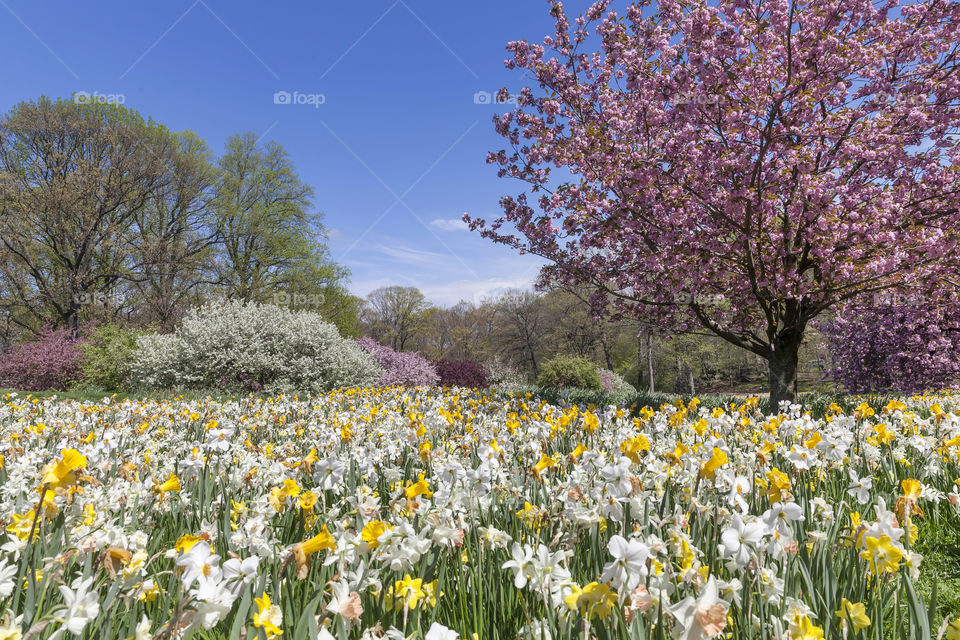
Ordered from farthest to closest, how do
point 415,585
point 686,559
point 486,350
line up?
point 486,350 < point 686,559 < point 415,585

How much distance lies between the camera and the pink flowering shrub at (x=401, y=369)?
55.0ft

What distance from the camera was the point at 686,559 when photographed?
142cm

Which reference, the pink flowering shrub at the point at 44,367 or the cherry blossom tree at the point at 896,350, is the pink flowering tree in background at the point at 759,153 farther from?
the pink flowering shrub at the point at 44,367

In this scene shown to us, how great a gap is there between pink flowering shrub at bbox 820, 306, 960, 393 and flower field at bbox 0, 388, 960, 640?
9.25 meters

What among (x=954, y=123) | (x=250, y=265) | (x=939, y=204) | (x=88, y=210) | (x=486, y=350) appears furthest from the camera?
(x=486, y=350)

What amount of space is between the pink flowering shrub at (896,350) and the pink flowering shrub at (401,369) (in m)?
11.6

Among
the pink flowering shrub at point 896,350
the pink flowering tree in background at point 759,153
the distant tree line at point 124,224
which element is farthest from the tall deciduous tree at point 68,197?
the pink flowering shrub at point 896,350

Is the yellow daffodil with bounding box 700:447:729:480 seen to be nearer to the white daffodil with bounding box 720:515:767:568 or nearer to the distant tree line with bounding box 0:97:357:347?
the white daffodil with bounding box 720:515:767:568

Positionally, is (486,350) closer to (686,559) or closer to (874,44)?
(874,44)

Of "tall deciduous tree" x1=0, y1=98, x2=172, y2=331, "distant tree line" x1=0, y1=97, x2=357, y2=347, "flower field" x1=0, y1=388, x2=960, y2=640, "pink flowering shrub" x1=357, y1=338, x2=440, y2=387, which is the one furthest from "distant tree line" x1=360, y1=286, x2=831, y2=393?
"flower field" x1=0, y1=388, x2=960, y2=640

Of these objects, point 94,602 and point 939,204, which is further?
point 939,204

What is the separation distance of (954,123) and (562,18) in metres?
4.47

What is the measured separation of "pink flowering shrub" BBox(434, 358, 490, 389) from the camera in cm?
1689

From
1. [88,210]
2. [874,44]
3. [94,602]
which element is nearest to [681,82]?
[874,44]
